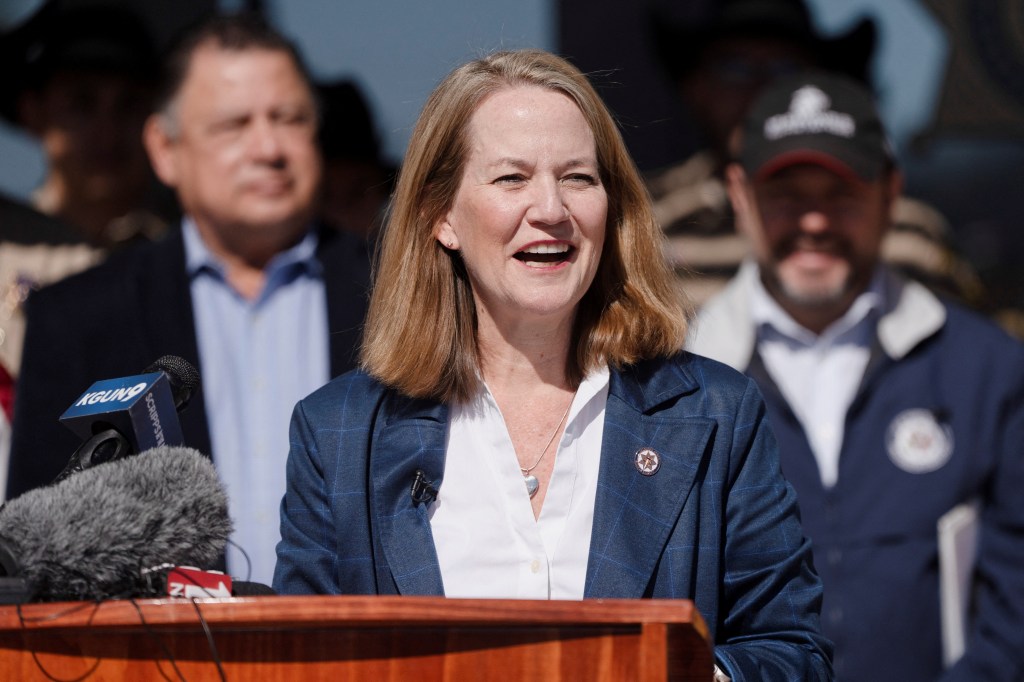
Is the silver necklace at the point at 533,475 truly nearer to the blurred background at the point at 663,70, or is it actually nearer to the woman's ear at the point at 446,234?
the woman's ear at the point at 446,234

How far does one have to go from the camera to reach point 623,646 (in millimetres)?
1824

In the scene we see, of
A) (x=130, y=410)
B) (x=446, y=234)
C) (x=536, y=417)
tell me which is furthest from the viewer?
(x=446, y=234)

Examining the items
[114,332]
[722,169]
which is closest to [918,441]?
[722,169]

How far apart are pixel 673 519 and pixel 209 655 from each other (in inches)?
37.1

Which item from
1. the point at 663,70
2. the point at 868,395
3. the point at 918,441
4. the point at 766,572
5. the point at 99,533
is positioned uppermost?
the point at 663,70

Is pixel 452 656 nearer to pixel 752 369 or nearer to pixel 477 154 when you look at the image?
pixel 477 154

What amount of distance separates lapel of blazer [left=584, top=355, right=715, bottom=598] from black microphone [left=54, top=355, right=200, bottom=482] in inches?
31.0

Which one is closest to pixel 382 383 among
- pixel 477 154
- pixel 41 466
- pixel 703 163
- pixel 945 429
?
pixel 477 154

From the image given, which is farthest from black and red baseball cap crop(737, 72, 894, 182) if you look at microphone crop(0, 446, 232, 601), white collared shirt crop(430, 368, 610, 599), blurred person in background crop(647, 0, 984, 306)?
microphone crop(0, 446, 232, 601)

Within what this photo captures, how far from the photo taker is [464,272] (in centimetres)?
289

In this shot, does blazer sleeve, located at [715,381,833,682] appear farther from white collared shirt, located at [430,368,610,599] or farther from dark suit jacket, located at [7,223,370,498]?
dark suit jacket, located at [7,223,370,498]

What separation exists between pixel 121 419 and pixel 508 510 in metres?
0.80

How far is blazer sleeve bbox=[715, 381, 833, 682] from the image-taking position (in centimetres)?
242

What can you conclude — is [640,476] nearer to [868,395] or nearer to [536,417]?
[536,417]
